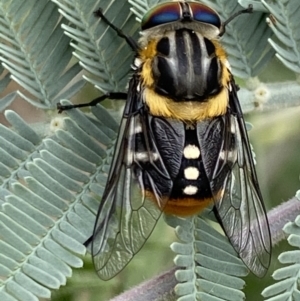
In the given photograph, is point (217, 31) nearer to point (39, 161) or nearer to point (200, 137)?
point (200, 137)

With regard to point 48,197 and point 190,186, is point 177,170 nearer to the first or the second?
point 190,186

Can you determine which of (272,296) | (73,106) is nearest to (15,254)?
(73,106)

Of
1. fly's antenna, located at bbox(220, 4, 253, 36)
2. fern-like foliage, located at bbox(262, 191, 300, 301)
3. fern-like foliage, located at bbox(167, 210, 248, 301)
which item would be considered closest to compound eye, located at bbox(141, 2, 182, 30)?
fly's antenna, located at bbox(220, 4, 253, 36)

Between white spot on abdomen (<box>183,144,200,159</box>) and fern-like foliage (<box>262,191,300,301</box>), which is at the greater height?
white spot on abdomen (<box>183,144,200,159</box>)

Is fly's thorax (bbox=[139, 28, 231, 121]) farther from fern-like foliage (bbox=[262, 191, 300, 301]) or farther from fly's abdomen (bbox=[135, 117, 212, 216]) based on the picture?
fern-like foliage (bbox=[262, 191, 300, 301])

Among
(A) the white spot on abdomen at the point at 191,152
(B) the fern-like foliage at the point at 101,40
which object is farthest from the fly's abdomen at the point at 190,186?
(B) the fern-like foliage at the point at 101,40

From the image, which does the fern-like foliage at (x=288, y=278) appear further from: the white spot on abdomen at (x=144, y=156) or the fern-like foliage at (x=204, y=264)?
the white spot on abdomen at (x=144, y=156)
